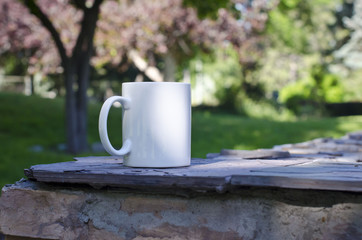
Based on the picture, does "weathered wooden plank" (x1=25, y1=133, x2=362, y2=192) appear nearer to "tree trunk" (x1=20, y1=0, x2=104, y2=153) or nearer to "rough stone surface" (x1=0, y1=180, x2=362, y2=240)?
"rough stone surface" (x1=0, y1=180, x2=362, y2=240)

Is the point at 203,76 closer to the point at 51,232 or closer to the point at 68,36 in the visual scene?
the point at 68,36

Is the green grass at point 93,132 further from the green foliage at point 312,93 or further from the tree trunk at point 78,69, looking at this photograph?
the green foliage at point 312,93

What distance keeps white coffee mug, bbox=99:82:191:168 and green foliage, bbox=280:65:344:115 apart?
50.8 ft

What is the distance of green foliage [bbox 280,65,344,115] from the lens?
1688 cm

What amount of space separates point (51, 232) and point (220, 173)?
21.8 inches

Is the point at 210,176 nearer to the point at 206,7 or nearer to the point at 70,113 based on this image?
the point at 70,113

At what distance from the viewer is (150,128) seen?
4.93 ft

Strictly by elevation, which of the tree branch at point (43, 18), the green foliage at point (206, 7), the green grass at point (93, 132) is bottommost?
the green grass at point (93, 132)

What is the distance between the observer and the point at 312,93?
60.4 ft

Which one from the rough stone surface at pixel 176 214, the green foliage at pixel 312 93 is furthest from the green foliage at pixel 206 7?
the green foliage at pixel 312 93

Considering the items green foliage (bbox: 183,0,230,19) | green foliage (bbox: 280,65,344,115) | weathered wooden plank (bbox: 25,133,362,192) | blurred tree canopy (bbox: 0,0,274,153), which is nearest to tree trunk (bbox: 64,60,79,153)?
green foliage (bbox: 183,0,230,19)

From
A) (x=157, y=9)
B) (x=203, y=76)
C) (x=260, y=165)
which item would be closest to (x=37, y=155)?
(x=260, y=165)

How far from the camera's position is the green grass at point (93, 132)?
23.8ft

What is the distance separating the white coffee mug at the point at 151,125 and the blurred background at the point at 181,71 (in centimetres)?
395
